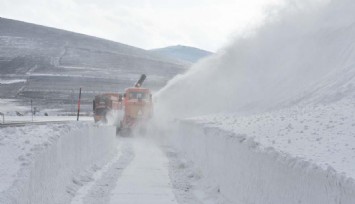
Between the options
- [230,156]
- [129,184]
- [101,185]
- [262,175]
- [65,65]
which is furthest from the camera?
[65,65]

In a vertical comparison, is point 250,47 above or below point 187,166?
above

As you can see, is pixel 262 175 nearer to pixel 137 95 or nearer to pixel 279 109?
pixel 279 109

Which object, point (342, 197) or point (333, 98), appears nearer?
point (342, 197)

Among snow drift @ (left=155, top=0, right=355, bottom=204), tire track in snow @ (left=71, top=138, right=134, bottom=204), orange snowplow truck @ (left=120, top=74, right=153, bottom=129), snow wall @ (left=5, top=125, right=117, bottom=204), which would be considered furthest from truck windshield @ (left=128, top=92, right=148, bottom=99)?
snow wall @ (left=5, top=125, right=117, bottom=204)

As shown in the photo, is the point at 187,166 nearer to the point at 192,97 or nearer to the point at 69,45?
the point at 192,97

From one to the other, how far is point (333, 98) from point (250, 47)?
2288 cm

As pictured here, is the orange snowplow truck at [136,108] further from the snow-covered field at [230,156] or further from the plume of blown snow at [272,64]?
the plume of blown snow at [272,64]

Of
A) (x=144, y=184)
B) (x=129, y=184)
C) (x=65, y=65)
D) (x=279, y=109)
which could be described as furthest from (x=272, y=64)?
(x=65, y=65)

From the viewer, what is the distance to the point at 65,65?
10581 centimetres

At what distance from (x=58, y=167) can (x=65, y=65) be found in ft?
321

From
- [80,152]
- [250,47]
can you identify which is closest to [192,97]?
[250,47]

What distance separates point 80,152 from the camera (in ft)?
45.5

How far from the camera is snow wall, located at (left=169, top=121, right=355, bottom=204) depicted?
5785mm

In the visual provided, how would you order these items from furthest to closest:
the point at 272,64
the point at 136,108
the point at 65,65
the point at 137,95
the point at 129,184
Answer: the point at 65,65
the point at 272,64
the point at 137,95
the point at 136,108
the point at 129,184
